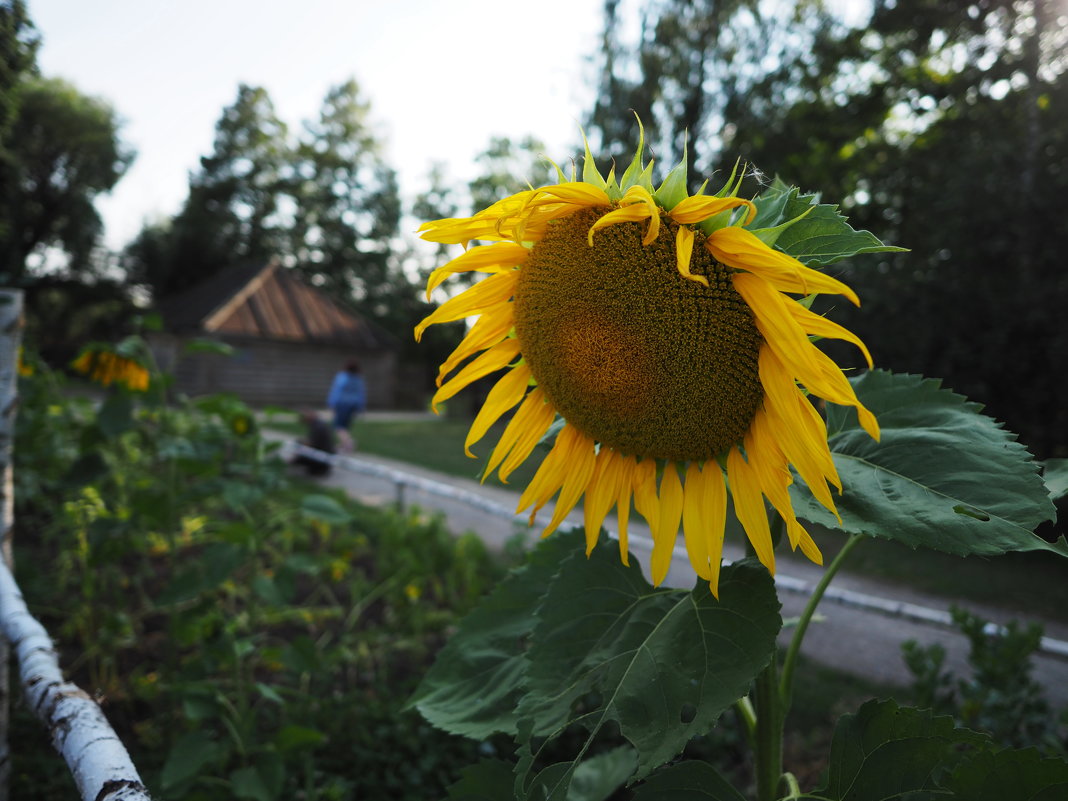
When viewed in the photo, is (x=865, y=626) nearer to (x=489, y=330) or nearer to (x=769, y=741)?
(x=769, y=741)

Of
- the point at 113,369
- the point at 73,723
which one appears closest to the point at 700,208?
the point at 73,723

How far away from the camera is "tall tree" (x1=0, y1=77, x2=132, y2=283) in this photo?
20.4m

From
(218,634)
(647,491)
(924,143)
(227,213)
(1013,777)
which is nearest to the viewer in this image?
(1013,777)

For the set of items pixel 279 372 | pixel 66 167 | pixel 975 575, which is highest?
pixel 66 167

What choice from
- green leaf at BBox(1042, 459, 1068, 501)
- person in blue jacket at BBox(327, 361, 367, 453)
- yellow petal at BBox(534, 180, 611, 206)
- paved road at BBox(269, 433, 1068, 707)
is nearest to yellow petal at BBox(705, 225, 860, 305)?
yellow petal at BBox(534, 180, 611, 206)

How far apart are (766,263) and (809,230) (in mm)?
65

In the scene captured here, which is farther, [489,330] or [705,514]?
[489,330]

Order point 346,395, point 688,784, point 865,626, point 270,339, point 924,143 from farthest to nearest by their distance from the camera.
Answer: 1. point 270,339
2. point 346,395
3. point 924,143
4. point 865,626
5. point 688,784

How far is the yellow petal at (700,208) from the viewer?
0.66 metres

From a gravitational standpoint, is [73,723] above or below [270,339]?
below

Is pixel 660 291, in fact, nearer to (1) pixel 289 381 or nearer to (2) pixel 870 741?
(2) pixel 870 741

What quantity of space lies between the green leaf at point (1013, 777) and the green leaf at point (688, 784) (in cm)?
22

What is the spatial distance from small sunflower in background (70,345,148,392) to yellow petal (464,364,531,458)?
6.75 feet

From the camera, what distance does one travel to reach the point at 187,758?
1668 mm
